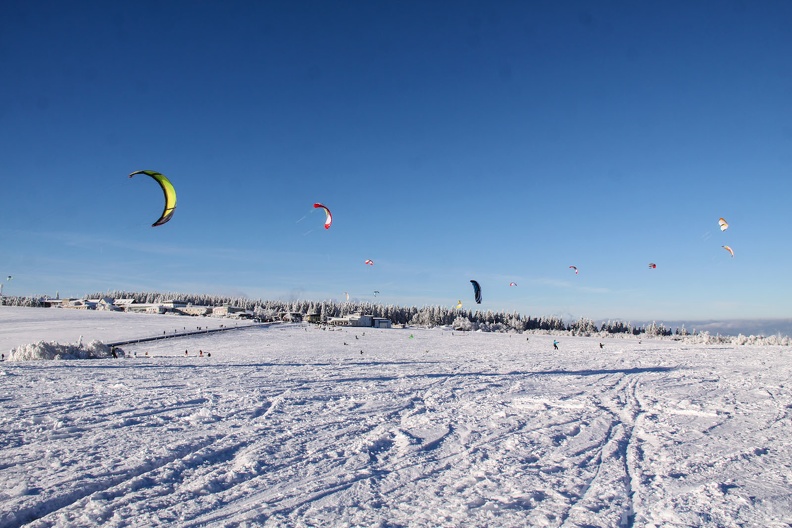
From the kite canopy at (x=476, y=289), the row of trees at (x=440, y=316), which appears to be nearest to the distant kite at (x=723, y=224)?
the kite canopy at (x=476, y=289)

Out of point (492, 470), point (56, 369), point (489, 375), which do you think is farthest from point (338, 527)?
point (56, 369)

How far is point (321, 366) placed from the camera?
17797mm

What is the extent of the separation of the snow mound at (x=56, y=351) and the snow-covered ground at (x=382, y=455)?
906 centimetres

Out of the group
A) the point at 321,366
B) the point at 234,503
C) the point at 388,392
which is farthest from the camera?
the point at 321,366

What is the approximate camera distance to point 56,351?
21.1m

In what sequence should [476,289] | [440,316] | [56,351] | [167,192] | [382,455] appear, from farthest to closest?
[440,316], [476,289], [56,351], [167,192], [382,455]

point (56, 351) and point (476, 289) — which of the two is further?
point (476, 289)

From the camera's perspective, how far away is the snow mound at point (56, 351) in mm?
19953

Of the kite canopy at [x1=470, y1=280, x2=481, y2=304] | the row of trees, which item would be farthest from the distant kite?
the row of trees

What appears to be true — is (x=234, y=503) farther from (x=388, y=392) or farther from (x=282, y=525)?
(x=388, y=392)

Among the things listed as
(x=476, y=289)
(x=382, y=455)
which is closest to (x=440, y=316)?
(x=476, y=289)

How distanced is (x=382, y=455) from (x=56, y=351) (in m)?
20.9

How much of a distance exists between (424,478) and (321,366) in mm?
12922

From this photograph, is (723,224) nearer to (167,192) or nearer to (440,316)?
(167,192)
